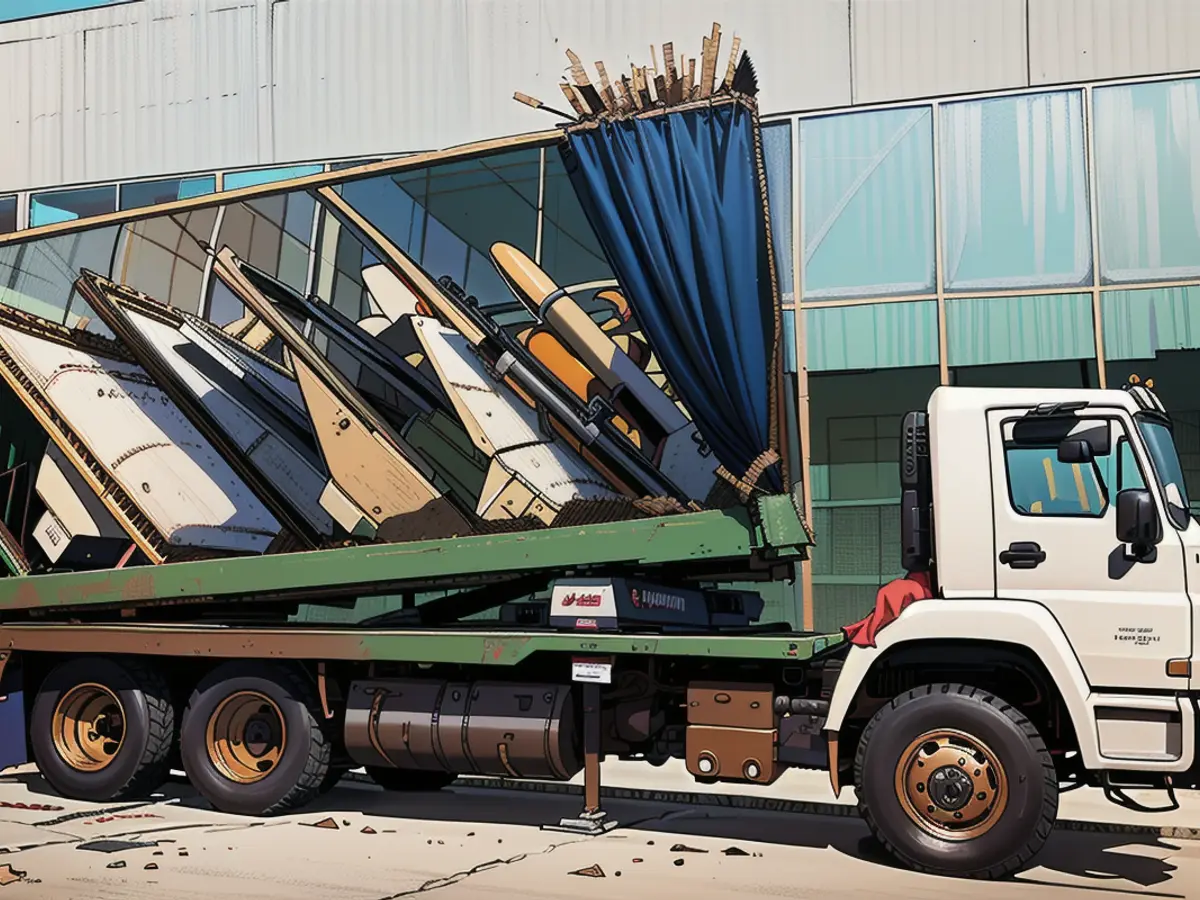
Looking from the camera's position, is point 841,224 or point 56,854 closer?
point 56,854

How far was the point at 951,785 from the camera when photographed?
7.64 meters

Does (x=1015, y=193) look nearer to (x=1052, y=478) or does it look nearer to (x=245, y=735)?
(x=1052, y=478)

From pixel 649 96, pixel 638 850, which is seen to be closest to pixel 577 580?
pixel 638 850

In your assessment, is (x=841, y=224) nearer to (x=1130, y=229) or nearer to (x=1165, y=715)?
(x=1130, y=229)

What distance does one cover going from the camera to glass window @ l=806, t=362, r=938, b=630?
48.0 feet

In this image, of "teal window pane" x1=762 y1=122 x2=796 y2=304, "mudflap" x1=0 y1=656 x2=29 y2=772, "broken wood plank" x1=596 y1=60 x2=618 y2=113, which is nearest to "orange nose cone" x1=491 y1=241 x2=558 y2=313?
"broken wood plank" x1=596 y1=60 x2=618 y2=113

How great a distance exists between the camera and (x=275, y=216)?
1303 centimetres

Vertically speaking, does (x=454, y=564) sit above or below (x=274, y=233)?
below

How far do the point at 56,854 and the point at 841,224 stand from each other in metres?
10.2

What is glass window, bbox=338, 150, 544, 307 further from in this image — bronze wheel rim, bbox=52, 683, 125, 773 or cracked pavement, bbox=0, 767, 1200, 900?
cracked pavement, bbox=0, 767, 1200, 900

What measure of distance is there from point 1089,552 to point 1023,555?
364mm

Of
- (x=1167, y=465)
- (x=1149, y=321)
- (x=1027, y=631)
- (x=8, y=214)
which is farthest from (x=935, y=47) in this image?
(x=8, y=214)

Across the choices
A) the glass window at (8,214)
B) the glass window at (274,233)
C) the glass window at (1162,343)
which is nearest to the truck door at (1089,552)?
the glass window at (1162,343)

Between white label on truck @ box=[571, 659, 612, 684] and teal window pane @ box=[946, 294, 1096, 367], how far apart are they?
7.12 metres
